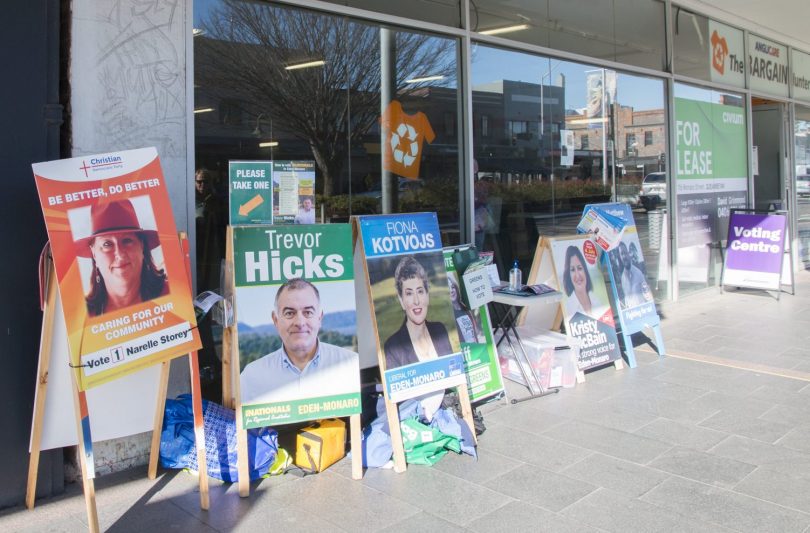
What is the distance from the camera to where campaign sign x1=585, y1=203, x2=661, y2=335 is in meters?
5.75

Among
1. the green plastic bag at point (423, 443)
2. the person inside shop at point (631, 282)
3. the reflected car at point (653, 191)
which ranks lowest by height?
the green plastic bag at point (423, 443)

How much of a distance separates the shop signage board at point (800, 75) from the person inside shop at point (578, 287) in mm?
7259

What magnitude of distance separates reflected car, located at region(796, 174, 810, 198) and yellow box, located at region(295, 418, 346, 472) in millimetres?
9863

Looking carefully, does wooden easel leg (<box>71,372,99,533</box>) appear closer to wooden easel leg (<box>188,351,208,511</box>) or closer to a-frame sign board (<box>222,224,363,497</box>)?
wooden easel leg (<box>188,351,208,511</box>)

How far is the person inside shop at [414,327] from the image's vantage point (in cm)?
395

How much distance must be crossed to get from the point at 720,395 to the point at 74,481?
404 centimetres

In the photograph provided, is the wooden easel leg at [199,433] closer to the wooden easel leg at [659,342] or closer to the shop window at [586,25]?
the shop window at [586,25]

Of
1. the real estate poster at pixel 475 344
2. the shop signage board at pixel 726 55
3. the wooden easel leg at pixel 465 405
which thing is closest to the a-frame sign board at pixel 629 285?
the real estate poster at pixel 475 344

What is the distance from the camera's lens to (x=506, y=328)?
200 inches

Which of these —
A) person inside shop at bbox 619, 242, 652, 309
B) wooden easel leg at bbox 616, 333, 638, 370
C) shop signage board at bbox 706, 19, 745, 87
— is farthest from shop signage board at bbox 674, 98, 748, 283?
wooden easel leg at bbox 616, 333, 638, 370

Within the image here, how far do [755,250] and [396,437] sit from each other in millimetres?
6498

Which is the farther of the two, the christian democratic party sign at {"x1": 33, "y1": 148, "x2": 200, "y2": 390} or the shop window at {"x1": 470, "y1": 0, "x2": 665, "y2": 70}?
the shop window at {"x1": 470, "y1": 0, "x2": 665, "y2": 70}

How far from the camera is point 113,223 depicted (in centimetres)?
316

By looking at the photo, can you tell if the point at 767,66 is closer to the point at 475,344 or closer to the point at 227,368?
the point at 475,344
